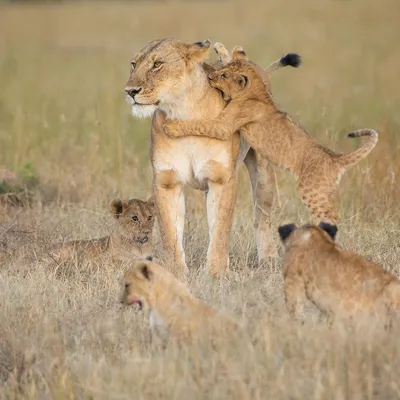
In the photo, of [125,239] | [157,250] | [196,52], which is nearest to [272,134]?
[196,52]

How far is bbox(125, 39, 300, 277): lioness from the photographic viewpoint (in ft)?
24.2

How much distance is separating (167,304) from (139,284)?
8.2 inches

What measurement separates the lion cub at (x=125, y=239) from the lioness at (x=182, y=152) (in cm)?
36

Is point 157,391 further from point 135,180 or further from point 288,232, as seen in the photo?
point 135,180

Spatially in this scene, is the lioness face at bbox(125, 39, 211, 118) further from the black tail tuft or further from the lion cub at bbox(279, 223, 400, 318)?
the lion cub at bbox(279, 223, 400, 318)

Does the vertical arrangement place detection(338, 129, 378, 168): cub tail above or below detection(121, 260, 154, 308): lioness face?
above

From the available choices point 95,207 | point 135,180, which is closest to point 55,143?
point 135,180

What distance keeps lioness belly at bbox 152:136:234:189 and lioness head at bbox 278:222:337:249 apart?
1588mm

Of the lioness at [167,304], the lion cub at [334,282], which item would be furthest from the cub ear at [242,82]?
the lioness at [167,304]

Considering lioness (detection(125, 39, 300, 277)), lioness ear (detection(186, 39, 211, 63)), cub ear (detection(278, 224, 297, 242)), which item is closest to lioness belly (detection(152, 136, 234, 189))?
lioness (detection(125, 39, 300, 277))

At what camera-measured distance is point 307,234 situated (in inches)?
226

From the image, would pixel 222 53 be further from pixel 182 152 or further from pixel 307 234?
pixel 307 234

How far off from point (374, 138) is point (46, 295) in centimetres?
237

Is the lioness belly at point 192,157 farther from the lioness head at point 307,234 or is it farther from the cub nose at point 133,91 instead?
the lioness head at point 307,234
